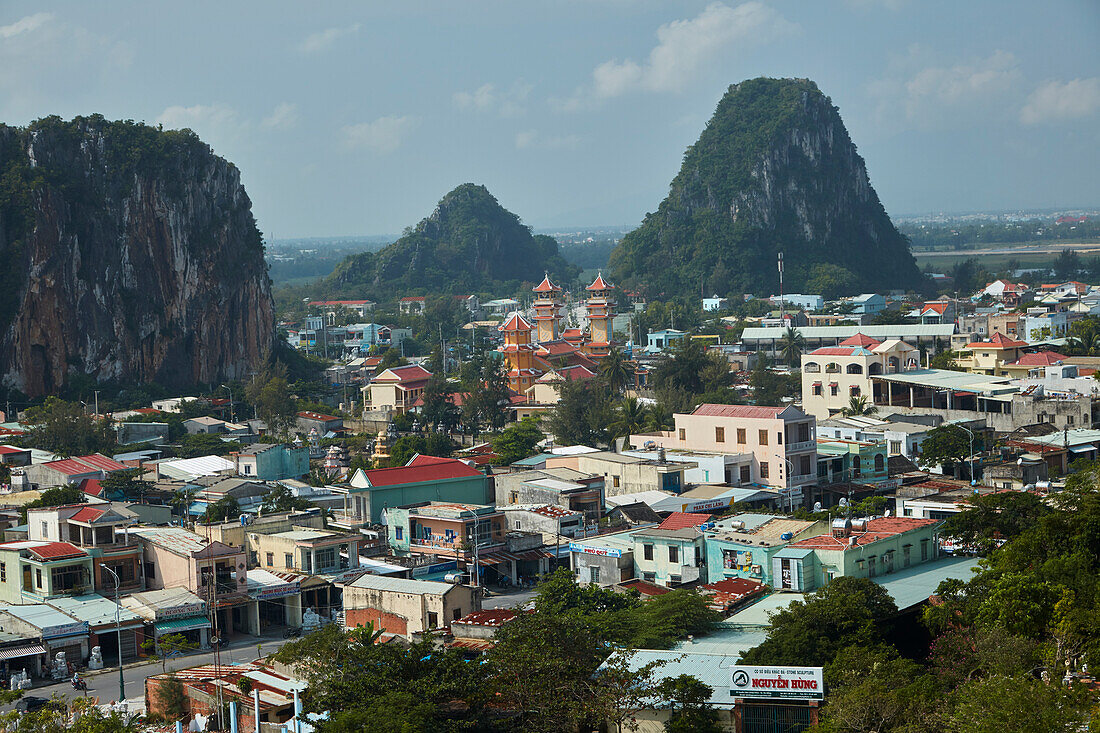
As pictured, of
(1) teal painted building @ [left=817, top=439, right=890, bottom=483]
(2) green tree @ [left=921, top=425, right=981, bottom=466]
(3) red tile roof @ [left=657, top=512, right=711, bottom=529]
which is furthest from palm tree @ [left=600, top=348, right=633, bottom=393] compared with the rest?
(3) red tile roof @ [left=657, top=512, right=711, bottom=529]

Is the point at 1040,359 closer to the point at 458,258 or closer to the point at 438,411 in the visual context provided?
the point at 438,411

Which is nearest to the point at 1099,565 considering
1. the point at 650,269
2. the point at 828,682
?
the point at 828,682

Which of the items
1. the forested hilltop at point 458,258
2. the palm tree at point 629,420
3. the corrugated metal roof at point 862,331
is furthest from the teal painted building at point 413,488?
the forested hilltop at point 458,258

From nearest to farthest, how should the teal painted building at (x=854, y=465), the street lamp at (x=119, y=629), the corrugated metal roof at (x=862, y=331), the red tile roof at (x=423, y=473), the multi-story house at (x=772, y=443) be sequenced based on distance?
the street lamp at (x=119, y=629)
the red tile roof at (x=423, y=473)
the multi-story house at (x=772, y=443)
the teal painted building at (x=854, y=465)
the corrugated metal roof at (x=862, y=331)

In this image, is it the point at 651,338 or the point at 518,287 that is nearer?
the point at 651,338

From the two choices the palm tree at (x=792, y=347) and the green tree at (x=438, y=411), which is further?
the palm tree at (x=792, y=347)

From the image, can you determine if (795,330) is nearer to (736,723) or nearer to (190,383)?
(190,383)

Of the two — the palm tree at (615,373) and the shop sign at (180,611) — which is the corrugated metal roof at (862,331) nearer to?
the palm tree at (615,373)
